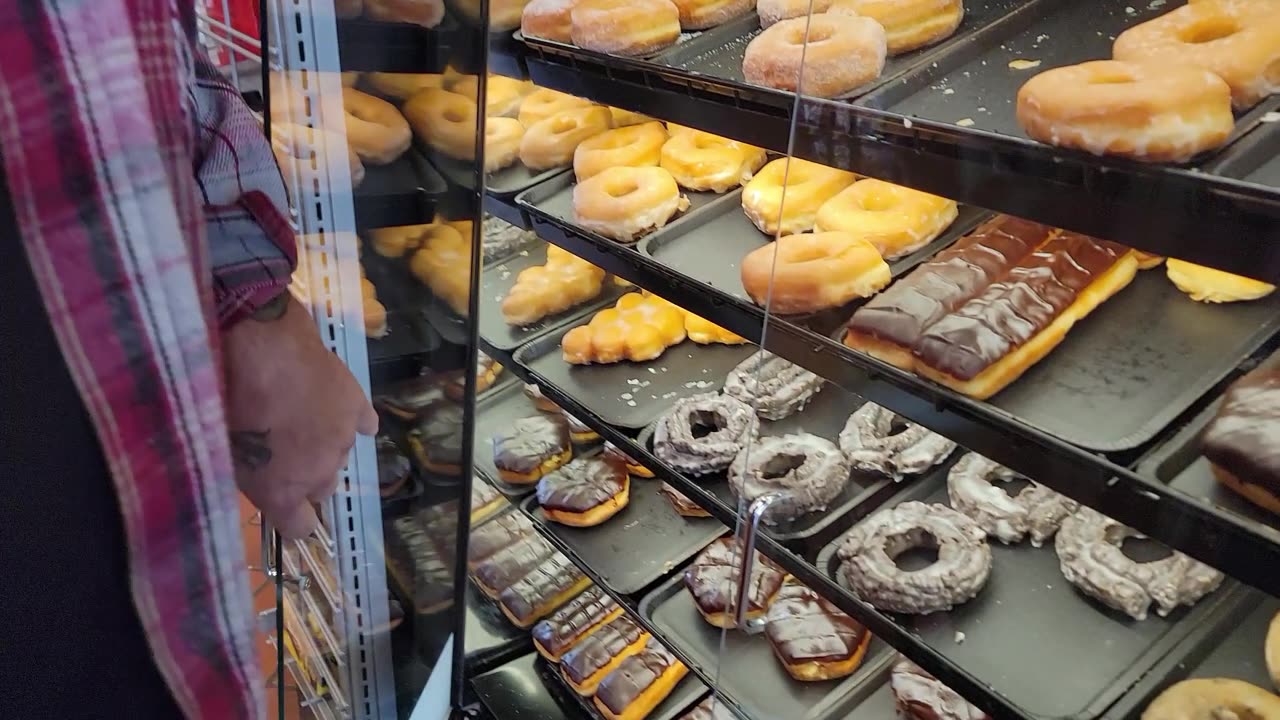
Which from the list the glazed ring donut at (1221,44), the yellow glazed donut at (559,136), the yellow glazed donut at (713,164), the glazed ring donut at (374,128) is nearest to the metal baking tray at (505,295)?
the yellow glazed donut at (559,136)

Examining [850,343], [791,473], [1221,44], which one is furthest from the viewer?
[791,473]

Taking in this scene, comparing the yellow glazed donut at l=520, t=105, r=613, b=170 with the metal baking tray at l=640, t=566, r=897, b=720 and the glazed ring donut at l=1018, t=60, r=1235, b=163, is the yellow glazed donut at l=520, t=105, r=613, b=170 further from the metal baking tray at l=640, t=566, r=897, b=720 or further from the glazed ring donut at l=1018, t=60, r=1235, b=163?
the glazed ring donut at l=1018, t=60, r=1235, b=163

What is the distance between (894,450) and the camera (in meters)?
1.56

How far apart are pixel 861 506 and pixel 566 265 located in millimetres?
1053

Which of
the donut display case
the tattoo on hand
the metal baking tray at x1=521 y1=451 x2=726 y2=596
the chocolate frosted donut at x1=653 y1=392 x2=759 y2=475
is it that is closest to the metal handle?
the donut display case

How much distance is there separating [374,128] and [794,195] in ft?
2.79

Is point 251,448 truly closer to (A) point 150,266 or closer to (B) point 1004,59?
(A) point 150,266

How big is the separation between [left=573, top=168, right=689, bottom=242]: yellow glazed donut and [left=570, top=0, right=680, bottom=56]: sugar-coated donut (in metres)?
0.30

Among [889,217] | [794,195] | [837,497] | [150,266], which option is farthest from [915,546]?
[150,266]

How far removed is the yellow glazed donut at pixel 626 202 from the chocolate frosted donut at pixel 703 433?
1.16 ft

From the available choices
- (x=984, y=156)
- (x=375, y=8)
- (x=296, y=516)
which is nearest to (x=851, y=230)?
(x=984, y=156)

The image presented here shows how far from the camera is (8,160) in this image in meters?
0.55

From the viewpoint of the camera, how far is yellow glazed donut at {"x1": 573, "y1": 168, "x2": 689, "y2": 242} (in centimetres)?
170

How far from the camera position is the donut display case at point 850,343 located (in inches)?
37.9
